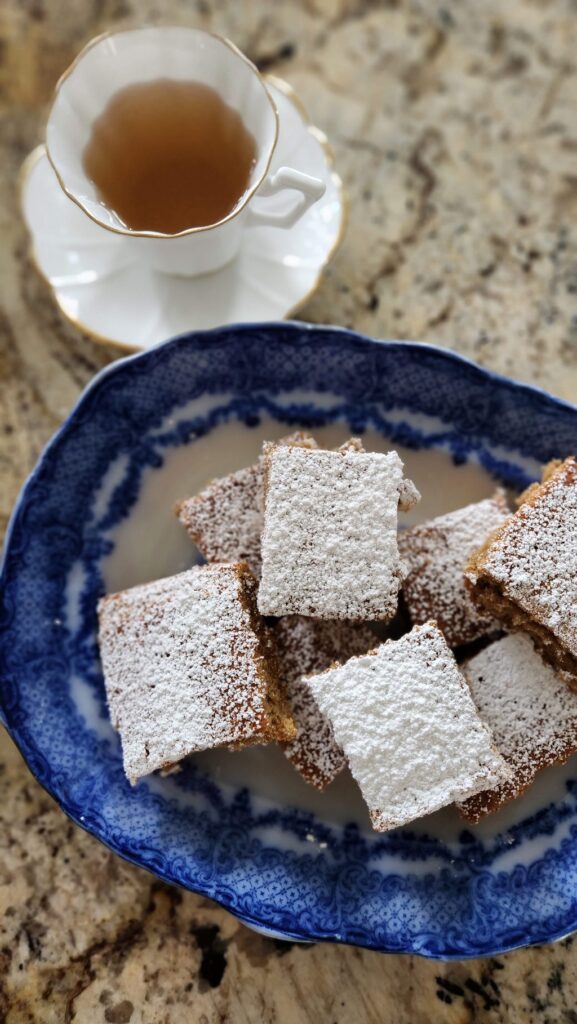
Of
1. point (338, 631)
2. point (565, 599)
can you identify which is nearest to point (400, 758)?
point (338, 631)

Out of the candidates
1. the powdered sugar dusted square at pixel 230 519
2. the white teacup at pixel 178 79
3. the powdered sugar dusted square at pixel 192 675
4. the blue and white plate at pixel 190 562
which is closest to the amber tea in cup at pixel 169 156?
the white teacup at pixel 178 79

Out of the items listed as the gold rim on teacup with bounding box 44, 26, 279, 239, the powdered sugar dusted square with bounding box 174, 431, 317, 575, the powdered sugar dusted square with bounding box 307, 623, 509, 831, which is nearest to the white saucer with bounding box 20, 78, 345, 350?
the gold rim on teacup with bounding box 44, 26, 279, 239

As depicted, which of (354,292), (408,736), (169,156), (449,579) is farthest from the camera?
(354,292)

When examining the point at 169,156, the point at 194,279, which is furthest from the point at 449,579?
the point at 169,156

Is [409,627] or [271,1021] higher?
[409,627]

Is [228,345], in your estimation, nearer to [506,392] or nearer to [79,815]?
[506,392]

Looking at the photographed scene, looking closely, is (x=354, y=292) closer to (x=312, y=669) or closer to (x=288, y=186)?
(x=288, y=186)

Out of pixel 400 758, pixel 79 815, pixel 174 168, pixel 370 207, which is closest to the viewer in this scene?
pixel 400 758
